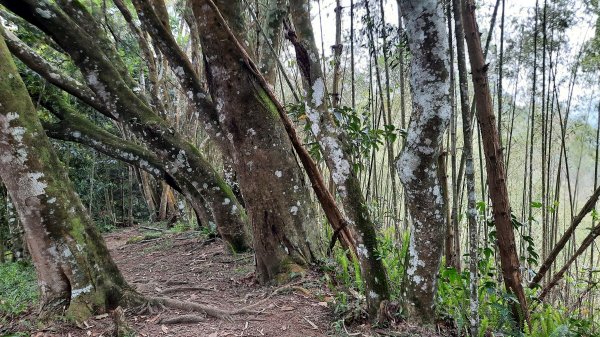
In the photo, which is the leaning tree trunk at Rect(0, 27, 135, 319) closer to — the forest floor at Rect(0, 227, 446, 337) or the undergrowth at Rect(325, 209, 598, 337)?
the forest floor at Rect(0, 227, 446, 337)

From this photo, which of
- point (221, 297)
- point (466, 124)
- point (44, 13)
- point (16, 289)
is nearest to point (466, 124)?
point (466, 124)

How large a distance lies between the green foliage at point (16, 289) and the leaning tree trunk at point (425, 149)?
2758 millimetres

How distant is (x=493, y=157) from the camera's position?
84.2 inches

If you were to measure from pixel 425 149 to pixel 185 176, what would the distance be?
279cm

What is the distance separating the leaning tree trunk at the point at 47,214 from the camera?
2473 millimetres

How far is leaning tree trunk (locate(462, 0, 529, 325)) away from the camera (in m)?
2.06

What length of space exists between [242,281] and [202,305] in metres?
0.65

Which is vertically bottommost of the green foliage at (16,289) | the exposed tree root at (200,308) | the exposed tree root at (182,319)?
the green foliage at (16,289)

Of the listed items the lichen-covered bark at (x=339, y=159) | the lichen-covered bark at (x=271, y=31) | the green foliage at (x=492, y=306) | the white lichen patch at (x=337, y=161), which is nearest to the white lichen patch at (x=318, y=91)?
the lichen-covered bark at (x=339, y=159)

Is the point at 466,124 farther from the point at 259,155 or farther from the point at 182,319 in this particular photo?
the point at 182,319

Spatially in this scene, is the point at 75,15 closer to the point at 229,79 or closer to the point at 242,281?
the point at 229,79

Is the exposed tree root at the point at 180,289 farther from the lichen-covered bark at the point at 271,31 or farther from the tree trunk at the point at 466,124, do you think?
the lichen-covered bark at the point at 271,31

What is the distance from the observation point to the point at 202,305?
284 cm

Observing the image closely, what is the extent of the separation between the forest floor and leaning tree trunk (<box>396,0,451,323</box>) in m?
0.30
